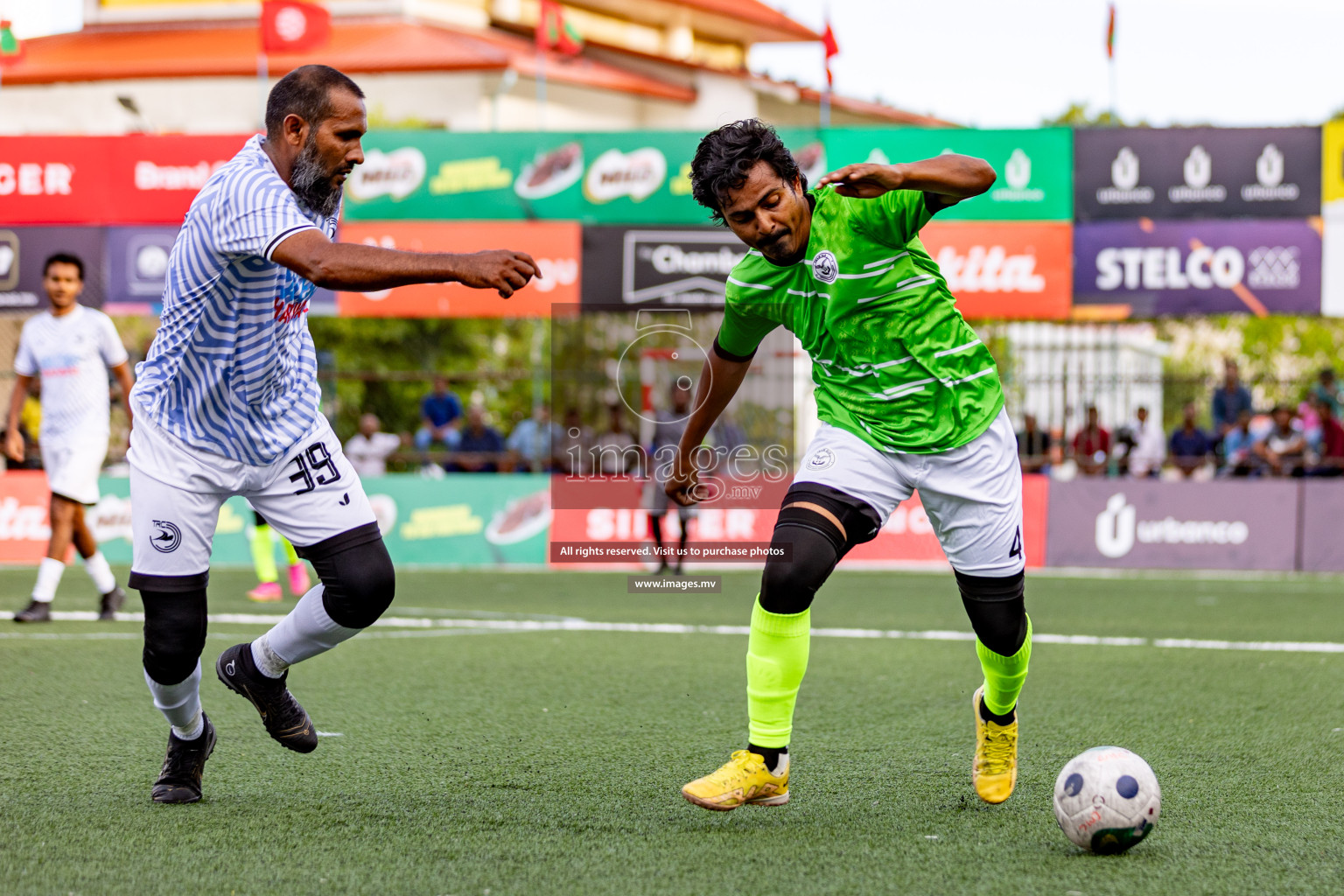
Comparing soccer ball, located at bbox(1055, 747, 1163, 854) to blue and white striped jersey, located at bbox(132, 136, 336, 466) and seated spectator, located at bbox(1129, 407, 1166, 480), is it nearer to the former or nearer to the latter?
blue and white striped jersey, located at bbox(132, 136, 336, 466)

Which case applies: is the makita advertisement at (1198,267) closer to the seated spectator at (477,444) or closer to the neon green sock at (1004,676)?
the seated spectator at (477,444)

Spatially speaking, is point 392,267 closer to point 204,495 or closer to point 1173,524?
point 204,495

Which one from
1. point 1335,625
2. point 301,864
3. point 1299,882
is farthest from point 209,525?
point 1335,625

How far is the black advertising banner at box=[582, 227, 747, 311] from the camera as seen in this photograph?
593 inches

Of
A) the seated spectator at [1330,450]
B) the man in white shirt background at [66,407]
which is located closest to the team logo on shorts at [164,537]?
the man in white shirt background at [66,407]

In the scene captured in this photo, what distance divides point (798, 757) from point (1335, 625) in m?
6.41

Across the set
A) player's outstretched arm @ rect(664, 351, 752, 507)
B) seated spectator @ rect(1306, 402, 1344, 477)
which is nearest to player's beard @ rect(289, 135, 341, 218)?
player's outstretched arm @ rect(664, 351, 752, 507)

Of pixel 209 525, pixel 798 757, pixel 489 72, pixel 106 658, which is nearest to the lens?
pixel 209 525

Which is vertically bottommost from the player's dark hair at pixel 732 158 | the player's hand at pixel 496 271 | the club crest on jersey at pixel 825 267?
the player's hand at pixel 496 271

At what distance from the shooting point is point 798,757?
529cm

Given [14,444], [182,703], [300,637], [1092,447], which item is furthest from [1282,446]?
[182,703]

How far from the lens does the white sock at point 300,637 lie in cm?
454

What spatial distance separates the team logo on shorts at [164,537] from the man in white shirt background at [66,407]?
5438 millimetres

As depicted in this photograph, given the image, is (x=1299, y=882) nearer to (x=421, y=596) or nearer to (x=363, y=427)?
(x=421, y=596)
